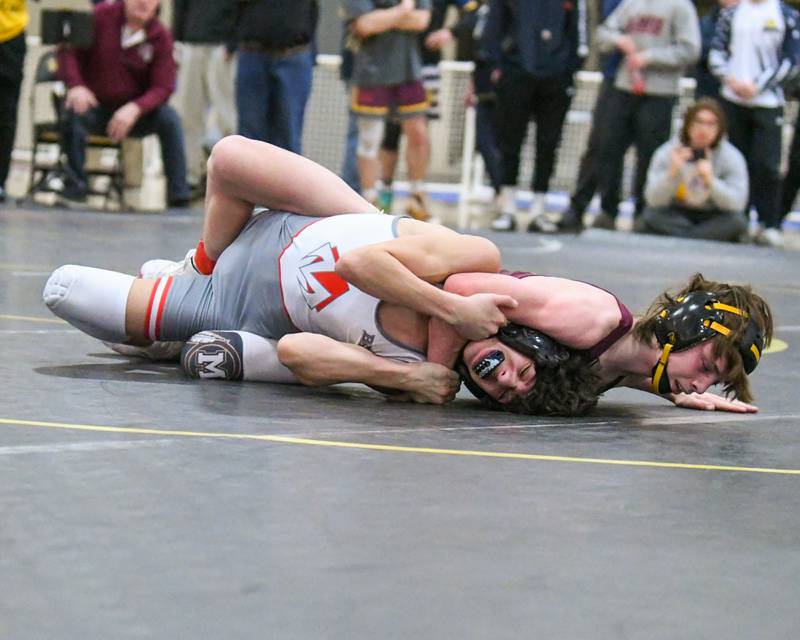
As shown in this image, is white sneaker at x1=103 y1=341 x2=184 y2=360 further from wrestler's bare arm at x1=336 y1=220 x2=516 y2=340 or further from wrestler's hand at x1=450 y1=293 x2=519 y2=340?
wrestler's hand at x1=450 y1=293 x2=519 y2=340

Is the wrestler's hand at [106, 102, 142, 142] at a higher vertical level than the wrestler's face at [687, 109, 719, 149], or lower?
lower

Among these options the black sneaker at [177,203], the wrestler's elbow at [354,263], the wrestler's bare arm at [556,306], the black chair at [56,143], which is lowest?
the black sneaker at [177,203]

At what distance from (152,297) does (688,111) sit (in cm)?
643

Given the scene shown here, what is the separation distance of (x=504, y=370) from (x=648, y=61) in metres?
7.07

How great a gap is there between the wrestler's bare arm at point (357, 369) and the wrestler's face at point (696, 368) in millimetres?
497

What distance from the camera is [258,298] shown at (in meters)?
3.88

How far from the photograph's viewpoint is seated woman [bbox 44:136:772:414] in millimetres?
3555

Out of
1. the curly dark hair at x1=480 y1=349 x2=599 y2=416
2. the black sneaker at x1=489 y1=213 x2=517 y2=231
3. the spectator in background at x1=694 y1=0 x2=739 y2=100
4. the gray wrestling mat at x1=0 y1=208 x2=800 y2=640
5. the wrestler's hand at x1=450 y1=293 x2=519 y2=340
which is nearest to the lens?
the gray wrestling mat at x1=0 y1=208 x2=800 y2=640

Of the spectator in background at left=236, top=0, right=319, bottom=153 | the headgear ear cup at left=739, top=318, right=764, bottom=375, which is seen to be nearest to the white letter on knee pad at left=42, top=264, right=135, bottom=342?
the headgear ear cup at left=739, top=318, right=764, bottom=375

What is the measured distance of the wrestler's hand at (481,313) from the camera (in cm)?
349

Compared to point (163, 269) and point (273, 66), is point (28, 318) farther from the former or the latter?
point (273, 66)

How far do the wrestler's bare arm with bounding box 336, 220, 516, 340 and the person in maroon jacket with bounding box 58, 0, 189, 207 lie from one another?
6584 mm

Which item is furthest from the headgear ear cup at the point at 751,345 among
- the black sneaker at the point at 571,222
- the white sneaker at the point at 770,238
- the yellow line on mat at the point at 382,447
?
the black sneaker at the point at 571,222

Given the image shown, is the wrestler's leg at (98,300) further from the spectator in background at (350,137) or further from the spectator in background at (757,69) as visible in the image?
the spectator in background at (757,69)
